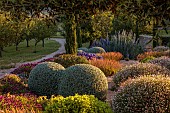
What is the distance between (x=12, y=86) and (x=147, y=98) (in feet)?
20.1

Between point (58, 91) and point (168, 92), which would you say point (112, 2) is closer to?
point (168, 92)

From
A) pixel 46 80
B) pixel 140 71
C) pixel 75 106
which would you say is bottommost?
pixel 46 80

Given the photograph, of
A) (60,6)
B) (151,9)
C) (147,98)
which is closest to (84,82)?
(147,98)

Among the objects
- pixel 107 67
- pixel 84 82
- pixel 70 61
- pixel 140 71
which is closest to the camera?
pixel 84 82

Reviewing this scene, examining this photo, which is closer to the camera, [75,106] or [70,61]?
[75,106]

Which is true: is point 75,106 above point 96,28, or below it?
above

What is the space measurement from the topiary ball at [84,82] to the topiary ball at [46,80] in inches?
39.1

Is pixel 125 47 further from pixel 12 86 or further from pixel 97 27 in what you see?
pixel 12 86

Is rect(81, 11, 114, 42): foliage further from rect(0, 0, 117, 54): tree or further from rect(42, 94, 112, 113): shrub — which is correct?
rect(0, 0, 117, 54): tree

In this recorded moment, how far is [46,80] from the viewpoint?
39.1ft

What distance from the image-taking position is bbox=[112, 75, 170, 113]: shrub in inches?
300

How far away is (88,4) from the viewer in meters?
2.76

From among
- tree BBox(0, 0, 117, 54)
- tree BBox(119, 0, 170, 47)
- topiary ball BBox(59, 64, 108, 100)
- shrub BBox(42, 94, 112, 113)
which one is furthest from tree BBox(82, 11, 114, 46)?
tree BBox(119, 0, 170, 47)

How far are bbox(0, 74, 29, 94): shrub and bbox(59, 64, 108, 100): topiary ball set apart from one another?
78.5 inches
